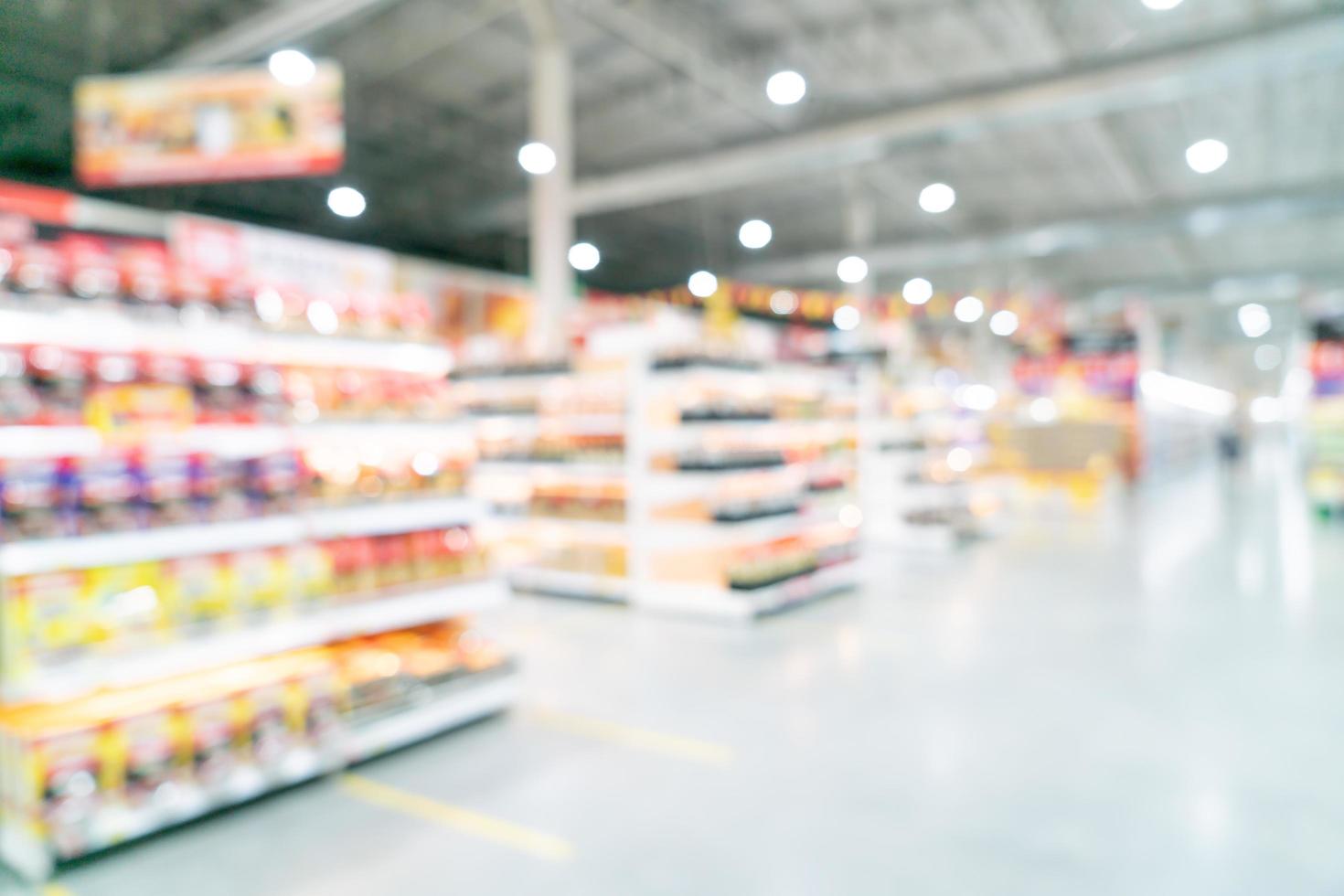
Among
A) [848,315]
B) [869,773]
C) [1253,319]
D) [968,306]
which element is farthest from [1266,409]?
[869,773]

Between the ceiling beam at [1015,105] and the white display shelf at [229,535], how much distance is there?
7.17 m

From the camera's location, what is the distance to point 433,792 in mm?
3225

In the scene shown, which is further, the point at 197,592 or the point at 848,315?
the point at 848,315

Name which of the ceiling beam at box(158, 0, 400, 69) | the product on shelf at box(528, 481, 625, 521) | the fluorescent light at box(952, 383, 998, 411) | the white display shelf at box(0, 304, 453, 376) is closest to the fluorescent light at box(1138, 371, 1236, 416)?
the fluorescent light at box(952, 383, 998, 411)

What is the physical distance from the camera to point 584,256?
336 inches

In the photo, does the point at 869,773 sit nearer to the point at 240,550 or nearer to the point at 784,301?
the point at 240,550

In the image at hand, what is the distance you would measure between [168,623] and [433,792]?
48.1 inches

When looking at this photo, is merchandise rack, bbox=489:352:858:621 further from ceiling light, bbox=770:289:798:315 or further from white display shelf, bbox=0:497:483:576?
ceiling light, bbox=770:289:798:315

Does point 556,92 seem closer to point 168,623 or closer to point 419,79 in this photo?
point 419,79

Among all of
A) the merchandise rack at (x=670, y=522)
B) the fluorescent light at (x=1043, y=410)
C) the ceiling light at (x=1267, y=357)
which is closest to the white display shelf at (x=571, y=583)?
the merchandise rack at (x=670, y=522)

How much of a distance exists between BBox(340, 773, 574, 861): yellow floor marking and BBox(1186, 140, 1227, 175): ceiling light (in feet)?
39.4

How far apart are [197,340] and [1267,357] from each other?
49164mm

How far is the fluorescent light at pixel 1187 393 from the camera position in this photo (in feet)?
65.0

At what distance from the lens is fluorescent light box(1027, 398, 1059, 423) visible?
18922 mm
